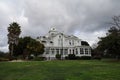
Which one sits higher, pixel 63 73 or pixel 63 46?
pixel 63 46

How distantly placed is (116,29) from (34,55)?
24.3 meters

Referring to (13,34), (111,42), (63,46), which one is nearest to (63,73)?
(111,42)

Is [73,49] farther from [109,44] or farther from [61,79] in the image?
[61,79]

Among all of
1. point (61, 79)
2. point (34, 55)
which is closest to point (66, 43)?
point (34, 55)

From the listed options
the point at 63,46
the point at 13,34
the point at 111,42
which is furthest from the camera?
the point at 63,46

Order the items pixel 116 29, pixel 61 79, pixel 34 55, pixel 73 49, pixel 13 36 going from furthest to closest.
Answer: pixel 73 49 → pixel 13 36 → pixel 34 55 → pixel 116 29 → pixel 61 79

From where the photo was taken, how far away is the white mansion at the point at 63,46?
79.1m

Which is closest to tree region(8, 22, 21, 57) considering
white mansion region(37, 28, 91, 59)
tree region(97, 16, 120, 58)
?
white mansion region(37, 28, 91, 59)

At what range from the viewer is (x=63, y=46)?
81375 mm

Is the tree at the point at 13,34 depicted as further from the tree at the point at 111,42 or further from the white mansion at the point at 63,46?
the tree at the point at 111,42

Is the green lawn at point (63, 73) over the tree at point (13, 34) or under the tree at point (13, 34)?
under

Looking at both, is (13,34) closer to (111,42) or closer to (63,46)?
(63,46)

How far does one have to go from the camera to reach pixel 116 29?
59219mm

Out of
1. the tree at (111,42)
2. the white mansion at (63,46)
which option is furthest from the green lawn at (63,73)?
the white mansion at (63,46)
